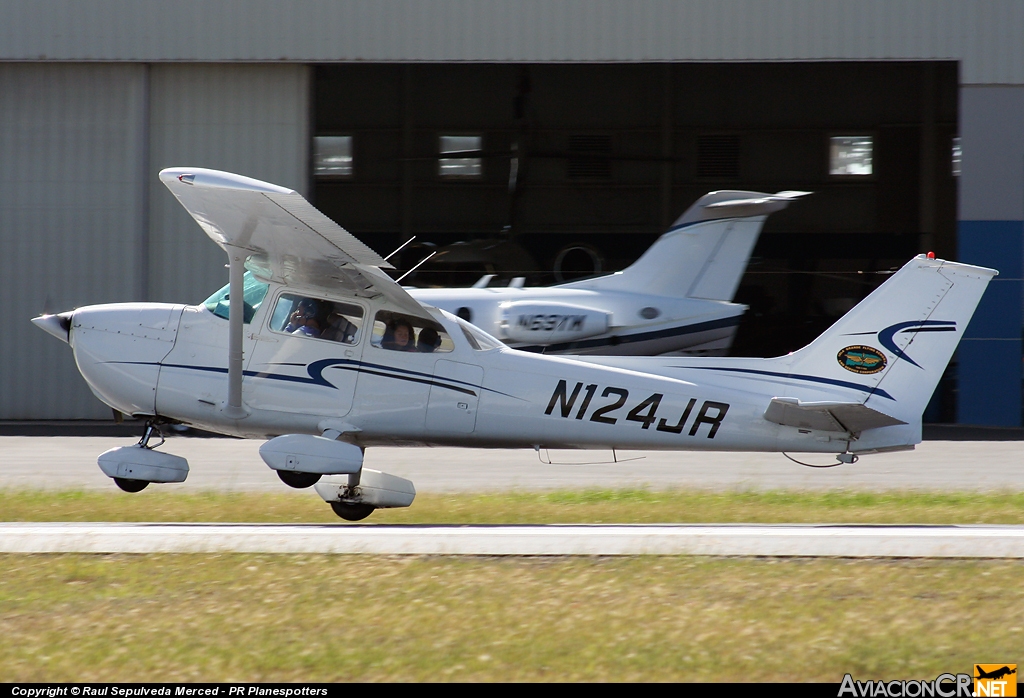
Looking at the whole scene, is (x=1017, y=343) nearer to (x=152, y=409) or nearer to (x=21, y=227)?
(x=152, y=409)

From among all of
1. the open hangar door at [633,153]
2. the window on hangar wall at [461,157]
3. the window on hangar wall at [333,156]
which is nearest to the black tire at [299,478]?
the open hangar door at [633,153]

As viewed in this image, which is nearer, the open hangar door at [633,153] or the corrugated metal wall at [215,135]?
the corrugated metal wall at [215,135]

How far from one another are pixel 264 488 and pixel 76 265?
912 centimetres

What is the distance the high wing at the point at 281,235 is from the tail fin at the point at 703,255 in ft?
21.3

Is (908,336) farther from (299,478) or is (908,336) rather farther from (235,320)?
(235,320)

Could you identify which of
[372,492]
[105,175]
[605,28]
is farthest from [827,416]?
[105,175]

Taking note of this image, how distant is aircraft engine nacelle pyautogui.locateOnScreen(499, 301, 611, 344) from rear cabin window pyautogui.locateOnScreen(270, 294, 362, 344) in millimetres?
5170

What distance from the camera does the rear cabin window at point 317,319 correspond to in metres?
8.84

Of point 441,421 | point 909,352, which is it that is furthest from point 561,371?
point 909,352

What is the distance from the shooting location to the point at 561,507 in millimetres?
9367

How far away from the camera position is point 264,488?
1051 cm

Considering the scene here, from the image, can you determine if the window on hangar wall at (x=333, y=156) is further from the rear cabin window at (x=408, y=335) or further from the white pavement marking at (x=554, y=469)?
the rear cabin window at (x=408, y=335)

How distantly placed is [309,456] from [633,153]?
1646 centimetres

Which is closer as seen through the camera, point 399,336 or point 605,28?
point 399,336
